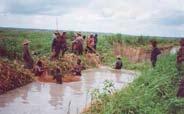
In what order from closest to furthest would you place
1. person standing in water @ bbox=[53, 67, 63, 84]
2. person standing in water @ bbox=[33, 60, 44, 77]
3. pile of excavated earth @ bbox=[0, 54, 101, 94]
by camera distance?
pile of excavated earth @ bbox=[0, 54, 101, 94] < person standing in water @ bbox=[53, 67, 63, 84] < person standing in water @ bbox=[33, 60, 44, 77]

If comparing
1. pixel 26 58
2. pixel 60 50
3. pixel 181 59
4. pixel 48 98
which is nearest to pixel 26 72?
pixel 26 58

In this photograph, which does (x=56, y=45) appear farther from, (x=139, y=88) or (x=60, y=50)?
(x=139, y=88)

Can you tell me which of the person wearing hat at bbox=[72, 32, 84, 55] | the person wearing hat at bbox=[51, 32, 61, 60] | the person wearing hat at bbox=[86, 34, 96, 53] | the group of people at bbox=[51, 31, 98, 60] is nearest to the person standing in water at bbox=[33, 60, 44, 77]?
the group of people at bbox=[51, 31, 98, 60]

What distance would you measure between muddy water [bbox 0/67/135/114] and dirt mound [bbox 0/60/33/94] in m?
0.10

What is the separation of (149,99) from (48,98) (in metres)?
1.57

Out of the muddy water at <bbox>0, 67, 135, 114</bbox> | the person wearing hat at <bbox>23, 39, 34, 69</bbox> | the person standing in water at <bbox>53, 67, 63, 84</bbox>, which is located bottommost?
the muddy water at <bbox>0, 67, 135, 114</bbox>

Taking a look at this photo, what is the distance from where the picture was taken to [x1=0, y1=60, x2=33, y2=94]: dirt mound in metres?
6.91

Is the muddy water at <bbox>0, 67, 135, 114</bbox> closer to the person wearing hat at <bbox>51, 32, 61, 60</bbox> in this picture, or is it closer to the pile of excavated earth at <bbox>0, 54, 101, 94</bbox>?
the pile of excavated earth at <bbox>0, 54, 101, 94</bbox>

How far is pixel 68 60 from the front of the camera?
954 centimetres

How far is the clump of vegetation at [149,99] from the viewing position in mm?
5191

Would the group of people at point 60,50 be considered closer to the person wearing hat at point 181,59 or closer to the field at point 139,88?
the field at point 139,88

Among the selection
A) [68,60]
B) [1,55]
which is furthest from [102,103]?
[68,60]

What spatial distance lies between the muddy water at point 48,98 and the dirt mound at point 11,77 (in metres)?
0.10

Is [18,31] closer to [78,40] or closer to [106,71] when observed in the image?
[78,40]
